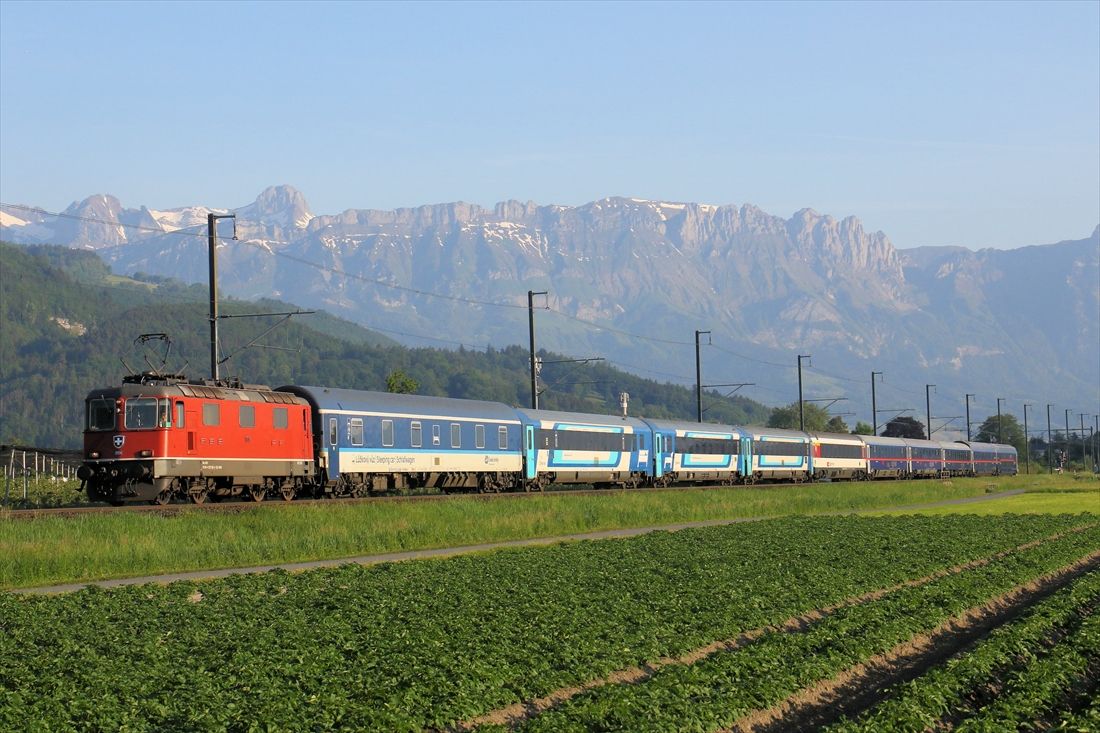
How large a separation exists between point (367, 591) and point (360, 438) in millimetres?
22711

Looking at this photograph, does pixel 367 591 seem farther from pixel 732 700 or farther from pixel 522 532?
pixel 522 532

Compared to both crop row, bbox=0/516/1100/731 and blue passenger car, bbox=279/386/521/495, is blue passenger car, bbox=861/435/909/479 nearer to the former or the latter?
blue passenger car, bbox=279/386/521/495

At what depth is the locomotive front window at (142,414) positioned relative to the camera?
39938mm

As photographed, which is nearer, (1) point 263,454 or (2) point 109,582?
(2) point 109,582

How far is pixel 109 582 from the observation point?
2997 cm

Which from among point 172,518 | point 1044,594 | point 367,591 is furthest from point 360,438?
point 1044,594

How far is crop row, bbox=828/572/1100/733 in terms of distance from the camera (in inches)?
609

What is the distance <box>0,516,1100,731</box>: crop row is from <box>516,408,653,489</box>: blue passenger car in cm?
2521

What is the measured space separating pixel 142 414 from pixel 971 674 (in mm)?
28391

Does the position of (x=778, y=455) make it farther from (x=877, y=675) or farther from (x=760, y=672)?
(x=760, y=672)

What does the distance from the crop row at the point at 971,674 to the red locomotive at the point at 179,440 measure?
999 inches

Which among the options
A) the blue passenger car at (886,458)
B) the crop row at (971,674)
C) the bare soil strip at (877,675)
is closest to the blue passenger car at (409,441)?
the bare soil strip at (877,675)

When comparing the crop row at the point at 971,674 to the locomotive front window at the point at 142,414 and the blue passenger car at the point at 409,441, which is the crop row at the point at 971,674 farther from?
the blue passenger car at the point at 409,441

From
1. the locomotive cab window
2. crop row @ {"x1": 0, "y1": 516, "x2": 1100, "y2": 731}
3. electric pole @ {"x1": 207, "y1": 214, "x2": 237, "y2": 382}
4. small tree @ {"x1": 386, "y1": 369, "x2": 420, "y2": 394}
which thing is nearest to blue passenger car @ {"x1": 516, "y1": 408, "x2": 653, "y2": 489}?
electric pole @ {"x1": 207, "y1": 214, "x2": 237, "y2": 382}
